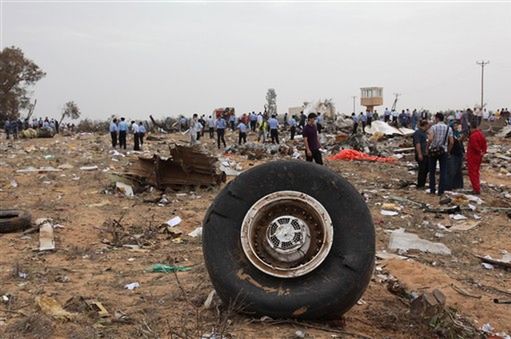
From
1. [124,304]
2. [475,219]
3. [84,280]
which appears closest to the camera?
[124,304]

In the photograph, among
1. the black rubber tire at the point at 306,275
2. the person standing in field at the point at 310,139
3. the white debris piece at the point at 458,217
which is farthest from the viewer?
the person standing in field at the point at 310,139

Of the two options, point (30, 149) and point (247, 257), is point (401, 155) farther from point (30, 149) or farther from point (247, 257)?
point (247, 257)

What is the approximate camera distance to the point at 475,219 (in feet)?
29.3

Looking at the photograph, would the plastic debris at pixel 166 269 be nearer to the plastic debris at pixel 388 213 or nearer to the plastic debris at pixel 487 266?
the plastic debris at pixel 487 266

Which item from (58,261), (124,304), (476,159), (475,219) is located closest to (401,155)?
(476,159)

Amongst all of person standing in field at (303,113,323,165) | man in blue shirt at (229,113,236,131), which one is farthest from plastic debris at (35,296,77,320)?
man in blue shirt at (229,113,236,131)

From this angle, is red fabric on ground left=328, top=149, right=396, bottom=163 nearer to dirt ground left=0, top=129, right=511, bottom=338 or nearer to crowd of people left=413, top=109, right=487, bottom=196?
dirt ground left=0, top=129, right=511, bottom=338

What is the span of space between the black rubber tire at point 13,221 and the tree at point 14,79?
39601 millimetres

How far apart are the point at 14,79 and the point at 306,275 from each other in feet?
156

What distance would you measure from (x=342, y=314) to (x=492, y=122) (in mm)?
30587

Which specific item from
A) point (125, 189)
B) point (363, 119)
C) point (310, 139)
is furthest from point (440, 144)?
point (363, 119)

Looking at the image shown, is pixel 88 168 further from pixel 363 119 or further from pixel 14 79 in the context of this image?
pixel 14 79

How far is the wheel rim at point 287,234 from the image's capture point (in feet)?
12.0

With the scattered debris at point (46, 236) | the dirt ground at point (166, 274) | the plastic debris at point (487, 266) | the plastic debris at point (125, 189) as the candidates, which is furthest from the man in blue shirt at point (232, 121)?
the plastic debris at point (487, 266)
